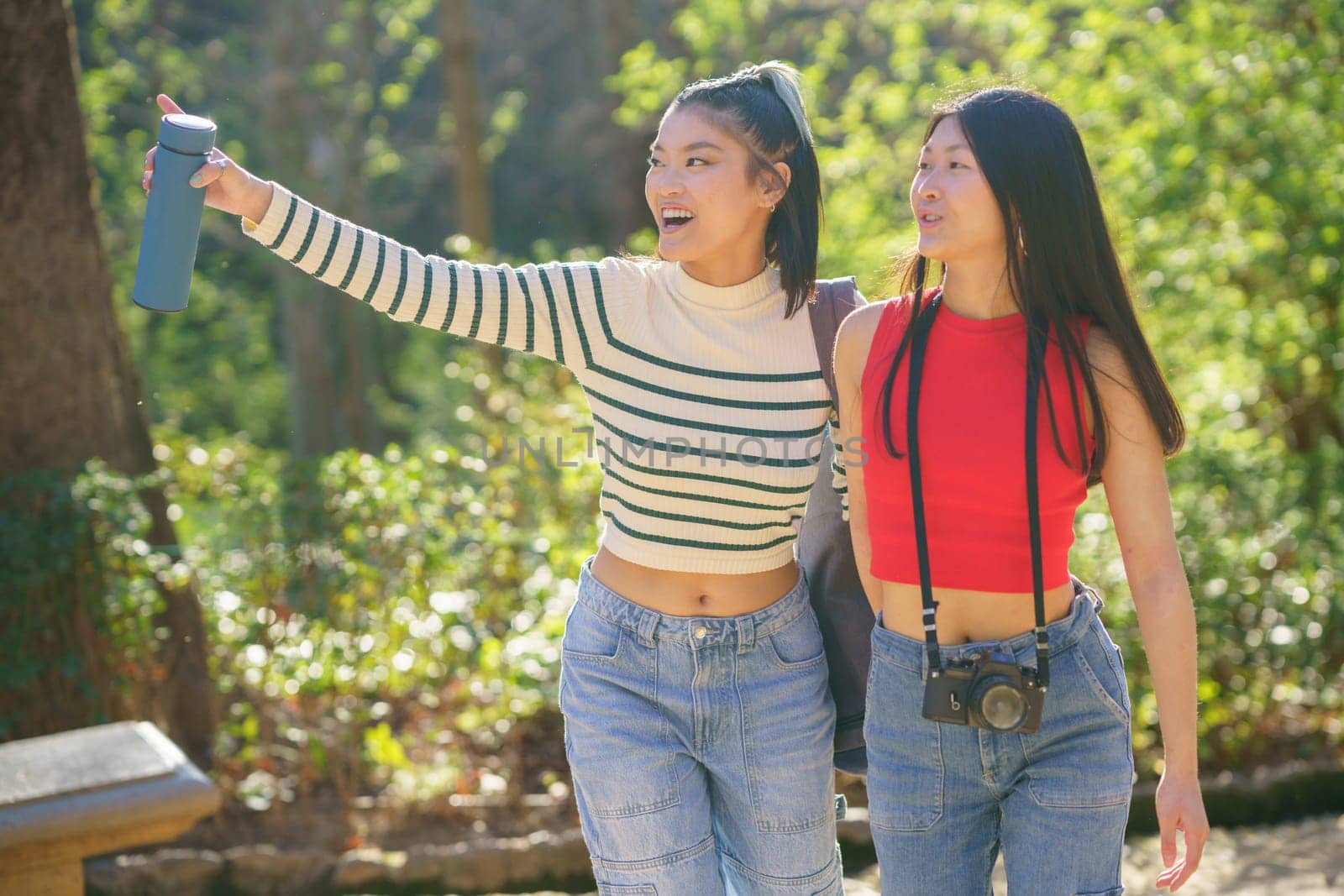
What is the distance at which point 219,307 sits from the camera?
18.4 meters

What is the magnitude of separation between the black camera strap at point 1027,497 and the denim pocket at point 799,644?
360 millimetres

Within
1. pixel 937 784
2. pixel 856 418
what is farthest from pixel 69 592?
pixel 937 784

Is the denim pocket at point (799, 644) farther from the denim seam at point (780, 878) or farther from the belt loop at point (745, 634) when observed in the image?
the denim seam at point (780, 878)

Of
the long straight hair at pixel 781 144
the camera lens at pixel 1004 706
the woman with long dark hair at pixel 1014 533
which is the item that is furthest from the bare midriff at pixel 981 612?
the long straight hair at pixel 781 144

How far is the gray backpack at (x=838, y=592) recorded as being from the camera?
243cm

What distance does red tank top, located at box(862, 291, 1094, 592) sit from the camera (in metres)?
2.01

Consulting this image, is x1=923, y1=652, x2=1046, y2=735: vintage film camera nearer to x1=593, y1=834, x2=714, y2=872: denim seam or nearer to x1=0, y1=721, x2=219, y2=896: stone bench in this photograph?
x1=593, y1=834, x2=714, y2=872: denim seam

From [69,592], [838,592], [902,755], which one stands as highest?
[838,592]

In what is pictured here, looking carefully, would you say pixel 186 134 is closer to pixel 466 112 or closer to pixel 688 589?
pixel 688 589

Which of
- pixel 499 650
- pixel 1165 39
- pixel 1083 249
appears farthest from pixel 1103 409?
pixel 1165 39

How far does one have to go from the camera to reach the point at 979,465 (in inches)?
79.7

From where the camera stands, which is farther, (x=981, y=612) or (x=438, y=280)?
(x=438, y=280)

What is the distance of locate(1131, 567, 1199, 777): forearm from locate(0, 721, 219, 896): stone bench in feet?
6.85

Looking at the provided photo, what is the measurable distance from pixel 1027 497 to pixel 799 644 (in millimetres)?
566
